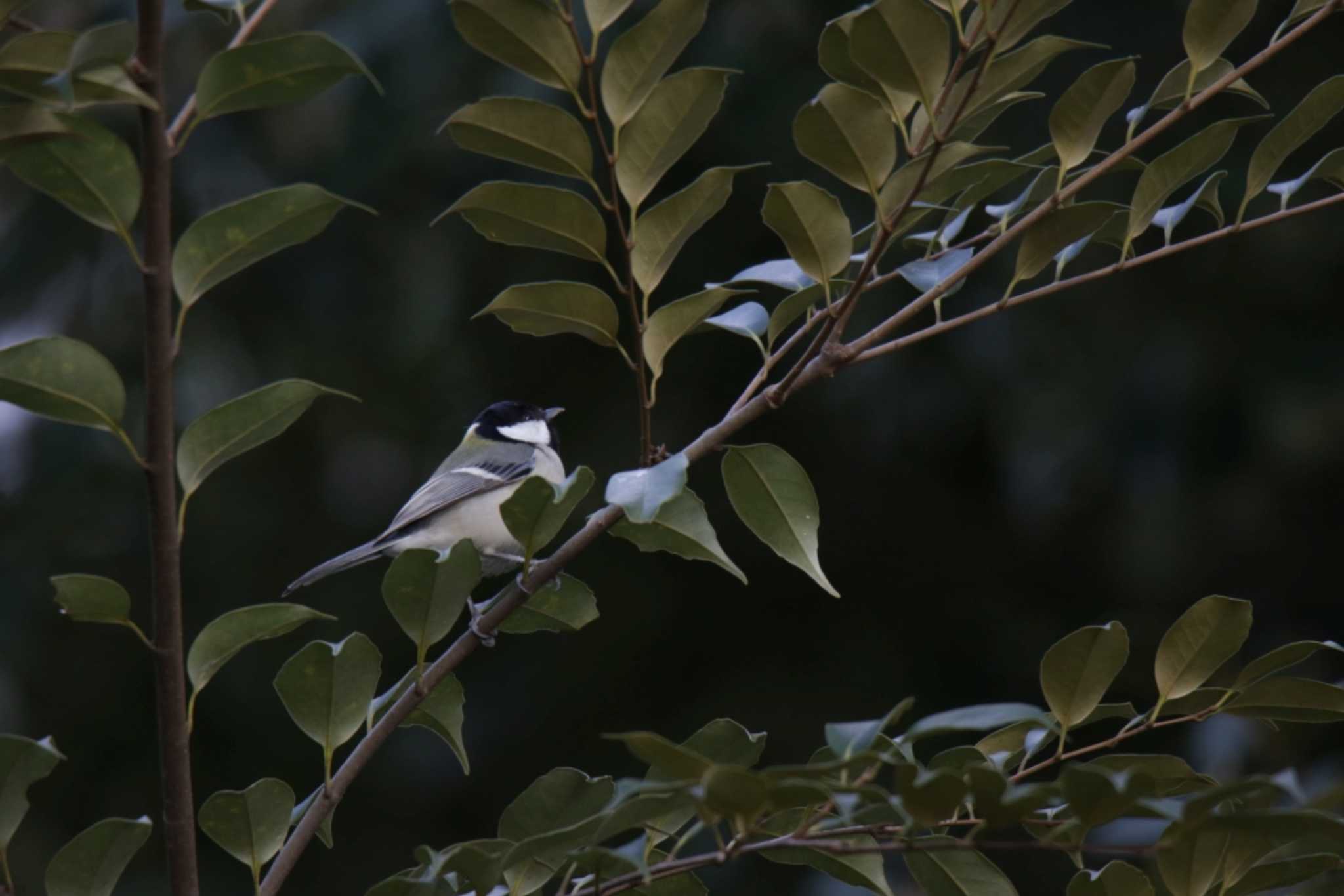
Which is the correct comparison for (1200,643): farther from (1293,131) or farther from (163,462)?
(163,462)

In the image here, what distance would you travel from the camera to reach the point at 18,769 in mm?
957

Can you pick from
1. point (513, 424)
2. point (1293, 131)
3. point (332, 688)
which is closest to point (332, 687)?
point (332, 688)

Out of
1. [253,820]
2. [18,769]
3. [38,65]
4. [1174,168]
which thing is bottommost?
[253,820]

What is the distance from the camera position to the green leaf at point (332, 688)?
1.12 m

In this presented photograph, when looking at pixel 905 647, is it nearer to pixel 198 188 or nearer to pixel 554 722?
pixel 554 722

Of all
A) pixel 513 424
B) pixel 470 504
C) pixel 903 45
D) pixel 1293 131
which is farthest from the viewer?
pixel 513 424

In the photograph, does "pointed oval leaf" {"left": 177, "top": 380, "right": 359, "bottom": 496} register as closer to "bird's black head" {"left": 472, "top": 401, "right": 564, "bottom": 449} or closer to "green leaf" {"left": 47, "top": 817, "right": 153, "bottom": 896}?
"green leaf" {"left": 47, "top": 817, "right": 153, "bottom": 896}

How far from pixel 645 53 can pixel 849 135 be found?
0.55 ft

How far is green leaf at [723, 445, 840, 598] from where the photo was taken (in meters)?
1.13

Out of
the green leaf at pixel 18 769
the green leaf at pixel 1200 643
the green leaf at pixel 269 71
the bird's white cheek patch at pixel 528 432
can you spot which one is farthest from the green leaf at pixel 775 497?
the bird's white cheek patch at pixel 528 432

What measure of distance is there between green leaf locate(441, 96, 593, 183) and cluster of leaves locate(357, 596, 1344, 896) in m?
0.47

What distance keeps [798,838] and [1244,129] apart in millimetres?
3620

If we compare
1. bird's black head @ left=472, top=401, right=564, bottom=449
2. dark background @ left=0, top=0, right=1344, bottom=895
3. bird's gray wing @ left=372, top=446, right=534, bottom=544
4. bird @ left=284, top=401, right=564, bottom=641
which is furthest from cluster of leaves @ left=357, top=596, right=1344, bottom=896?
Answer: dark background @ left=0, top=0, right=1344, bottom=895

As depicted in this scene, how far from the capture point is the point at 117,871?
1.05 metres
